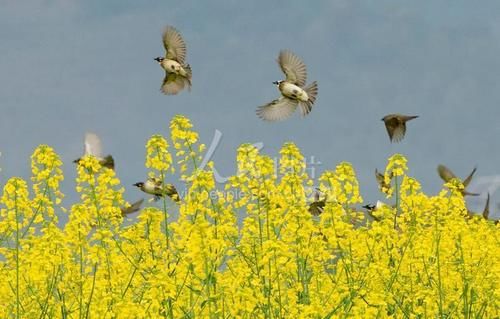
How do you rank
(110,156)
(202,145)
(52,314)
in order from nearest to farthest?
1. (202,145)
2. (52,314)
3. (110,156)

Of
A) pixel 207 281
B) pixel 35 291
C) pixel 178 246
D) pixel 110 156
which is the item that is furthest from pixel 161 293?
pixel 110 156

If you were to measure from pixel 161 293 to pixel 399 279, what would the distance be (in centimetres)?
232

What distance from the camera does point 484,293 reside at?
7449mm

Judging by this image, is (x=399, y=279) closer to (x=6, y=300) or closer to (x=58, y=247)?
(x=58, y=247)

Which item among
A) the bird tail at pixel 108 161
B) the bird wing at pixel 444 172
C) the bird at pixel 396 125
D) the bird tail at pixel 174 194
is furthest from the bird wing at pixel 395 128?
the bird tail at pixel 108 161

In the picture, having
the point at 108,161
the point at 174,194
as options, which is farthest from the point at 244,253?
the point at 108,161

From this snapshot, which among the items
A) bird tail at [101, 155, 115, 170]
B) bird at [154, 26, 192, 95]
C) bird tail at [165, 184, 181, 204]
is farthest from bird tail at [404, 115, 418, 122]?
bird tail at [101, 155, 115, 170]

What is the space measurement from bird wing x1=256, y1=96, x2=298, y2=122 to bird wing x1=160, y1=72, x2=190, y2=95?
968 millimetres

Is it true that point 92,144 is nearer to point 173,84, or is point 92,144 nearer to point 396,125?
point 173,84

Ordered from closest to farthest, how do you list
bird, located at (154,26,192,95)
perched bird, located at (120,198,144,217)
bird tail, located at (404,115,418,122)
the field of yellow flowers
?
the field of yellow flowers → perched bird, located at (120,198,144,217) → bird tail, located at (404,115,418,122) → bird, located at (154,26,192,95)

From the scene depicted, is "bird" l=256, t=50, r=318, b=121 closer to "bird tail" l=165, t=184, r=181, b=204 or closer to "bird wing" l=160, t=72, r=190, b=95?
"bird wing" l=160, t=72, r=190, b=95

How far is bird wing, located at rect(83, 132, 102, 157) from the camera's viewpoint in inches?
370

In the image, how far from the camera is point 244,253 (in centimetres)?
667

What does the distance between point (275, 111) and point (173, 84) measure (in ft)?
4.01
